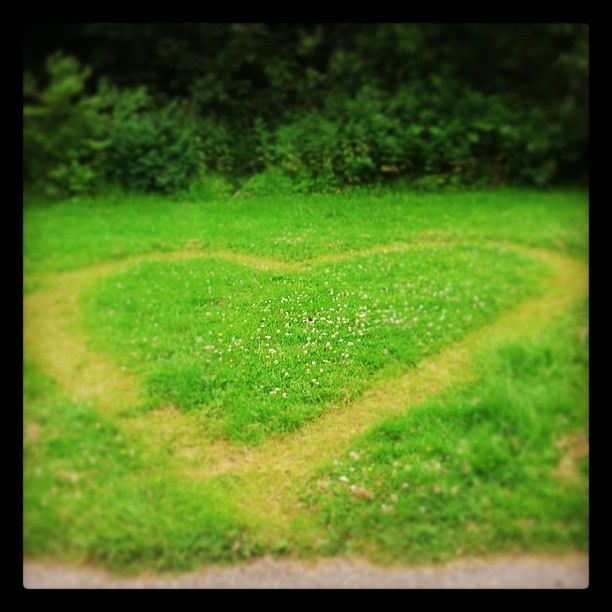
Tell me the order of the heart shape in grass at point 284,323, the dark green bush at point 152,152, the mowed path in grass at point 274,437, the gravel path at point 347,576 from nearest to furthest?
1. the gravel path at point 347,576
2. the mowed path in grass at point 274,437
3. the heart shape in grass at point 284,323
4. the dark green bush at point 152,152

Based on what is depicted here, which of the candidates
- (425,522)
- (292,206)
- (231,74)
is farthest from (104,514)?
(231,74)

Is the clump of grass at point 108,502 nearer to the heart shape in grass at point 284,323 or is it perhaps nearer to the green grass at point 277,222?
the heart shape in grass at point 284,323

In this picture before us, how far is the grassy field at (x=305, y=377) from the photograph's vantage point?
215 inches

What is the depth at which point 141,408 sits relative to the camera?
5.83 meters

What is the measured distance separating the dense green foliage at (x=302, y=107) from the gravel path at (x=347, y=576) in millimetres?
3737

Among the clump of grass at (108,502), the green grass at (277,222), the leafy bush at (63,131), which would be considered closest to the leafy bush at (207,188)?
the green grass at (277,222)

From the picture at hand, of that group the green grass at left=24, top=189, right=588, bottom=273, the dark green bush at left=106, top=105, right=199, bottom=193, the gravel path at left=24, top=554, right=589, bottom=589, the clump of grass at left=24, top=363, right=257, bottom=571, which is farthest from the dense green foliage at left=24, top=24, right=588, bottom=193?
the gravel path at left=24, top=554, right=589, bottom=589

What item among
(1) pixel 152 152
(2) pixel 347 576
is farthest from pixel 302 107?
(2) pixel 347 576

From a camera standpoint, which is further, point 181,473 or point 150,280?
point 150,280

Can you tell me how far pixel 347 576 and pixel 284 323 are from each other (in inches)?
97.4

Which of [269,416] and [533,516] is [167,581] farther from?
[533,516]

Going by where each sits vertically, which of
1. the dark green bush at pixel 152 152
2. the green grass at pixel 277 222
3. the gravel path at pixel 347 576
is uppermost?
the dark green bush at pixel 152 152

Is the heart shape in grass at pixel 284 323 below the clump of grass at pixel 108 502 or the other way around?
the other way around

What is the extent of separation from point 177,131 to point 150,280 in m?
1.64
